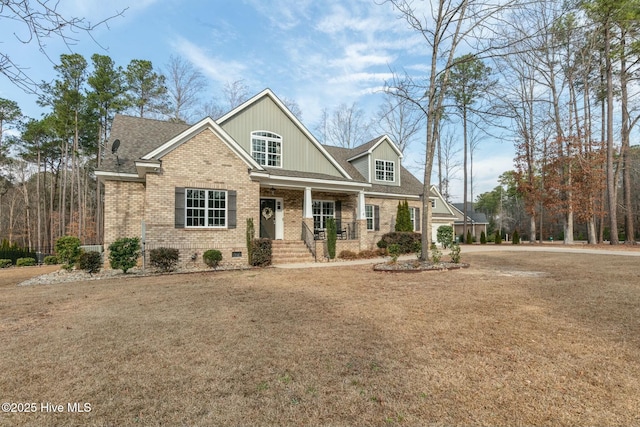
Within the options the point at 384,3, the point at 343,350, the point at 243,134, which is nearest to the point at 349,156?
the point at 243,134

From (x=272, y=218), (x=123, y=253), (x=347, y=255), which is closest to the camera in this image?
(x=123, y=253)

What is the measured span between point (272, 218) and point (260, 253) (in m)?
3.70

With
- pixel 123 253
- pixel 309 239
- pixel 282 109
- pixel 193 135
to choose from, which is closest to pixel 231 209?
pixel 193 135

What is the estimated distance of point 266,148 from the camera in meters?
14.7

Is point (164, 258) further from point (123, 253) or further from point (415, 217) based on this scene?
point (415, 217)

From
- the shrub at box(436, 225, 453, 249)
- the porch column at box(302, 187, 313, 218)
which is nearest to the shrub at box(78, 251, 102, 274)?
the porch column at box(302, 187, 313, 218)

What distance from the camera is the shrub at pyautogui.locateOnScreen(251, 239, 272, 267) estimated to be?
11.5m

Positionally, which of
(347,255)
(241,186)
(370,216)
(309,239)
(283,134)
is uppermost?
(283,134)

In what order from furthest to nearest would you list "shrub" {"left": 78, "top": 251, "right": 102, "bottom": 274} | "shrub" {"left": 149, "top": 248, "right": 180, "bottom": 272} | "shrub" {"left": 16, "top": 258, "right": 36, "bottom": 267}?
"shrub" {"left": 16, "top": 258, "right": 36, "bottom": 267}
"shrub" {"left": 149, "top": 248, "right": 180, "bottom": 272}
"shrub" {"left": 78, "top": 251, "right": 102, "bottom": 274}

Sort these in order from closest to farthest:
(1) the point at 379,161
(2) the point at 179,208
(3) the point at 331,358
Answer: (3) the point at 331,358 < (2) the point at 179,208 < (1) the point at 379,161

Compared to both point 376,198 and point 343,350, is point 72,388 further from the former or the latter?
point 376,198

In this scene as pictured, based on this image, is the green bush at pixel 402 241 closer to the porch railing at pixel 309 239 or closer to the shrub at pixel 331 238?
the shrub at pixel 331 238

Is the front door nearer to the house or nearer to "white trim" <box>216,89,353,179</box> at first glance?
the house

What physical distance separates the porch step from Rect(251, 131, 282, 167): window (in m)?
3.74
